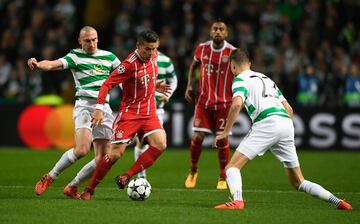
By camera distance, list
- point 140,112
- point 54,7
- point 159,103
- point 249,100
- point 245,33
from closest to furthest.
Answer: point 249,100
point 140,112
point 159,103
point 245,33
point 54,7

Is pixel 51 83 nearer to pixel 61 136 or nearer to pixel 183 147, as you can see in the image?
pixel 61 136

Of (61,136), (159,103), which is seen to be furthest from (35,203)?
(61,136)

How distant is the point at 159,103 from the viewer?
1370 cm

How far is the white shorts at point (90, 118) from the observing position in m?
11.2

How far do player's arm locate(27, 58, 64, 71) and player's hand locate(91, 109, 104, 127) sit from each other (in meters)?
0.97

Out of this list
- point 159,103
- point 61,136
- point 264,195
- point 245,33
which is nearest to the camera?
point 264,195

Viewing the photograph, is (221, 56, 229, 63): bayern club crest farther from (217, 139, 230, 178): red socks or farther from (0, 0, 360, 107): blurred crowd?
(0, 0, 360, 107): blurred crowd

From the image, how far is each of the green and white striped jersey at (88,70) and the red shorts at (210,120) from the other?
242cm

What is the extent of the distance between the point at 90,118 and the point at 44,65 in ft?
3.03

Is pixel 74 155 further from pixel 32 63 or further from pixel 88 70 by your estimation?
pixel 32 63

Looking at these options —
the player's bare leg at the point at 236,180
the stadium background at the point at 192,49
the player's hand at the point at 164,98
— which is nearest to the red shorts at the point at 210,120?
the player's hand at the point at 164,98

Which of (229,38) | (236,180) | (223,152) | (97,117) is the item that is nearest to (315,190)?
(236,180)

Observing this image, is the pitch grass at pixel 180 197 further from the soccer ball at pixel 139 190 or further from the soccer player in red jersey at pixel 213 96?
the soccer player in red jersey at pixel 213 96

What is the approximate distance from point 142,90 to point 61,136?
922 cm
